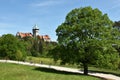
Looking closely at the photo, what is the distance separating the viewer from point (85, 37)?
42.7 metres

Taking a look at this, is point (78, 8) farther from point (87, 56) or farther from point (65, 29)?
point (87, 56)

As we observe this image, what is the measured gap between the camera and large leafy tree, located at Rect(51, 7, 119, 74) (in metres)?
42.2

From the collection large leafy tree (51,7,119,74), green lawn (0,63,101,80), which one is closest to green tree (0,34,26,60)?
large leafy tree (51,7,119,74)

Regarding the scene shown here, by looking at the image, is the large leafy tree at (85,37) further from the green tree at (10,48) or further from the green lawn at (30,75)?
the green tree at (10,48)

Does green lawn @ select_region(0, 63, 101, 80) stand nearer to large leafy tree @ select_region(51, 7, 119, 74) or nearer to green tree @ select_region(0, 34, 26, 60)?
large leafy tree @ select_region(51, 7, 119, 74)

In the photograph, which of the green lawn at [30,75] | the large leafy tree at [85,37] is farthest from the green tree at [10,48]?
the green lawn at [30,75]

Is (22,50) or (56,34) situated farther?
(22,50)

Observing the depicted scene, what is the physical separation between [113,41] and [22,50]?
4116 centimetres

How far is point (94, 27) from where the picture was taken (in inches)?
1689

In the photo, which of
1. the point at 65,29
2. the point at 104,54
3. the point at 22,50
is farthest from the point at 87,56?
the point at 22,50

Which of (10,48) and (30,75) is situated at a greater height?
(10,48)

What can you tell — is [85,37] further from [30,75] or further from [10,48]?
[10,48]

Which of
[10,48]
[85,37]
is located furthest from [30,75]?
[10,48]

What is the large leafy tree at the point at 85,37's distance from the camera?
4219 centimetres
